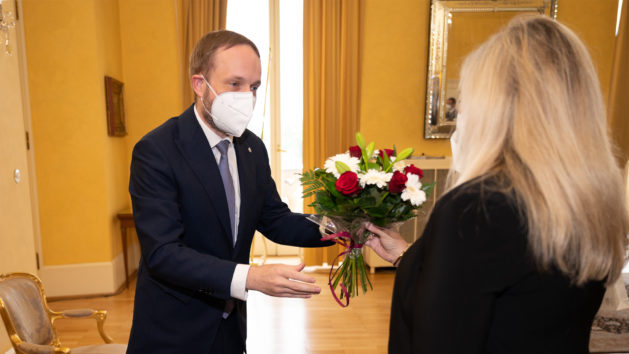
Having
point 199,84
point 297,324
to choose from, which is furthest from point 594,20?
point 199,84

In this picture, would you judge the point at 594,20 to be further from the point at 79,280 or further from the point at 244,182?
the point at 79,280

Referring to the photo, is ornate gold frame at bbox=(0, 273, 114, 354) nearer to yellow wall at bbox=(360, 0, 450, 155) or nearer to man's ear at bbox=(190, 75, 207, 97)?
man's ear at bbox=(190, 75, 207, 97)

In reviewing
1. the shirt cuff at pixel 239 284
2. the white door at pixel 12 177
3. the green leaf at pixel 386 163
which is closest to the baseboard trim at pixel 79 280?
the white door at pixel 12 177

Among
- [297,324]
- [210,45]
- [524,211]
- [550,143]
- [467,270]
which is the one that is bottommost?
[297,324]

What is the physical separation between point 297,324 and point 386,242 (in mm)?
2415

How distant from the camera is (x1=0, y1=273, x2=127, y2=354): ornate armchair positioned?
1907 millimetres

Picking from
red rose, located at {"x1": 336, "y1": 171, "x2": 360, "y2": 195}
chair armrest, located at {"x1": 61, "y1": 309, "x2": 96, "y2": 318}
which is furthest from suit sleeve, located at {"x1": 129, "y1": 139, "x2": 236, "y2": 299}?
chair armrest, located at {"x1": 61, "y1": 309, "x2": 96, "y2": 318}

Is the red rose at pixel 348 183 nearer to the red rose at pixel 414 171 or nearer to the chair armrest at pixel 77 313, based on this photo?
the red rose at pixel 414 171

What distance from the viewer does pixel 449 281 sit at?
0.75 metres

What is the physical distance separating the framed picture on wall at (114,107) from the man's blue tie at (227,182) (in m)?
3.24

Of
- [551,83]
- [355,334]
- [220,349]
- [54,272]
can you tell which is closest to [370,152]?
[551,83]

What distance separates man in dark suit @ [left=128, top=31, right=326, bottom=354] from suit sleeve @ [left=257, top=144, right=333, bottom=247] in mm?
170

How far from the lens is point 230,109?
149 centimetres

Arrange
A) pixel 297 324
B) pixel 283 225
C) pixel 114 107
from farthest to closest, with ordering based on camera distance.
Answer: pixel 114 107
pixel 297 324
pixel 283 225
